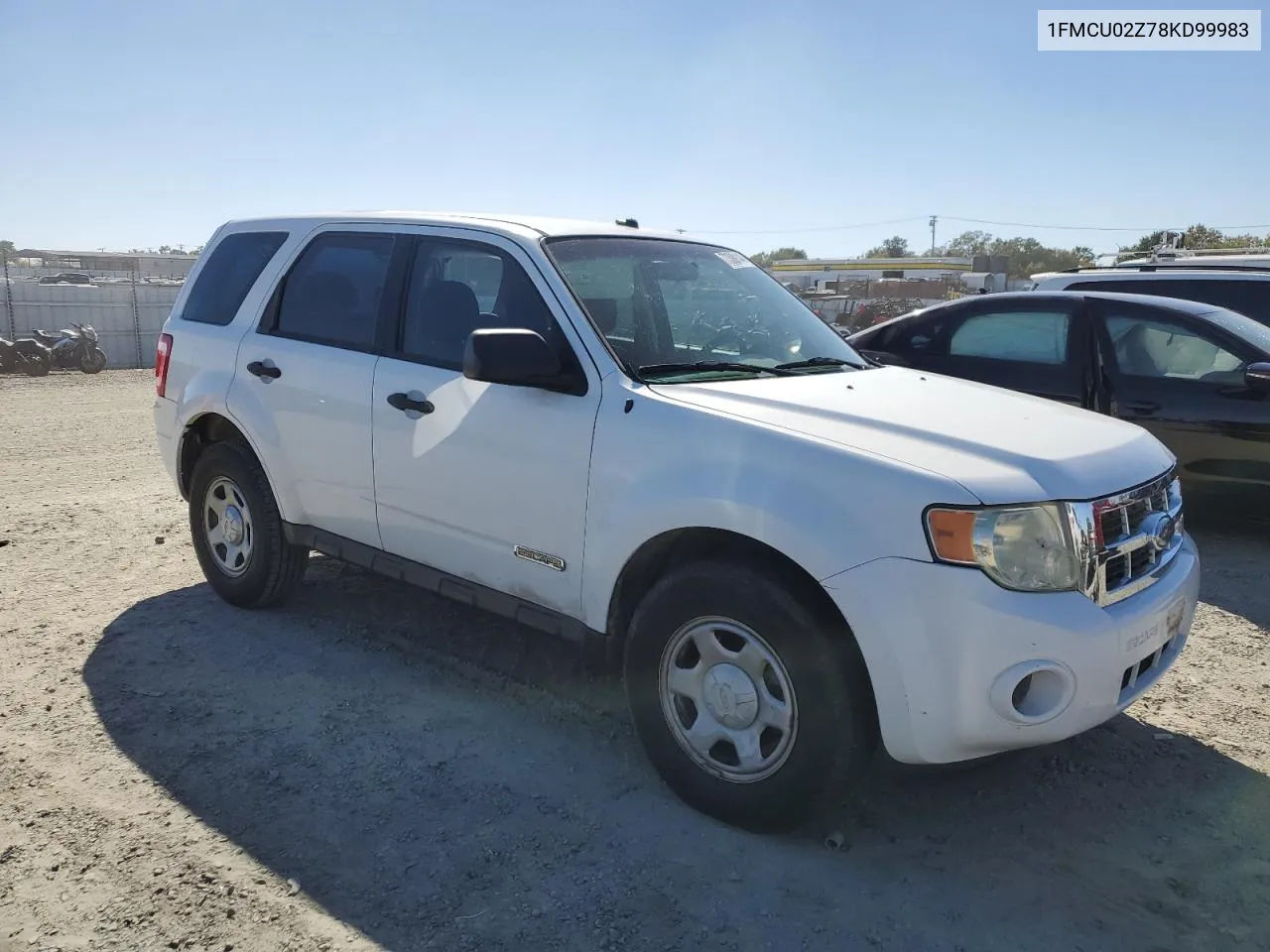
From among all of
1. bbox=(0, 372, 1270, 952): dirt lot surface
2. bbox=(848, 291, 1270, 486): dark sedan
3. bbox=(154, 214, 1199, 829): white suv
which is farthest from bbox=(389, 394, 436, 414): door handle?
bbox=(848, 291, 1270, 486): dark sedan

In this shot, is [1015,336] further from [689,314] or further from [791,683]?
[791,683]

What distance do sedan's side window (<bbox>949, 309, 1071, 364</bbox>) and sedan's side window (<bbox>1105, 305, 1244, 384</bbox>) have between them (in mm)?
331

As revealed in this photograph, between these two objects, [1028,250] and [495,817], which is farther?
[1028,250]

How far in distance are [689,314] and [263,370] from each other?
2.08 meters

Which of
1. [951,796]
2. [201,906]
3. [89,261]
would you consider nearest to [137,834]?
[201,906]

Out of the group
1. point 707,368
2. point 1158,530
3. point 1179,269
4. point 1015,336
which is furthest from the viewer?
point 1179,269

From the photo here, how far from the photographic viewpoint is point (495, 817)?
128 inches

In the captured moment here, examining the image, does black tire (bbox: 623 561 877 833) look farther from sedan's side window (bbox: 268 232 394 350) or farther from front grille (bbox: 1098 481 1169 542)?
sedan's side window (bbox: 268 232 394 350)

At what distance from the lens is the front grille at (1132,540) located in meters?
2.87

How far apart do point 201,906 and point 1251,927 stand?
115 inches

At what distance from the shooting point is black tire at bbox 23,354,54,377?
19.4 m

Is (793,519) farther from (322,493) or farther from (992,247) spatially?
(992,247)

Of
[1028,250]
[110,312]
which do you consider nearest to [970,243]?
[1028,250]

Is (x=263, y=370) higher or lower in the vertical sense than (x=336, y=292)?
lower
